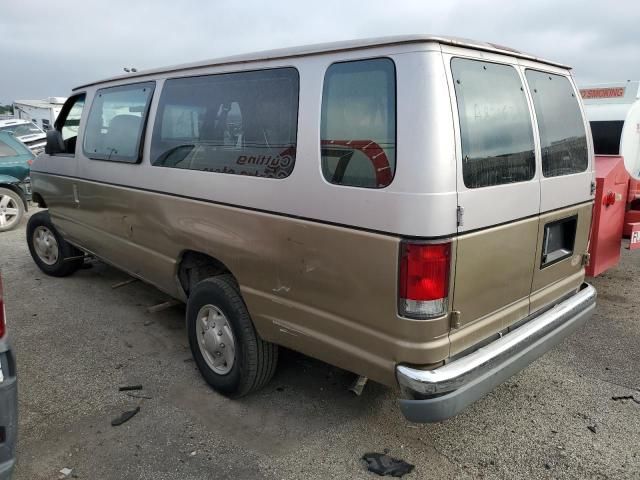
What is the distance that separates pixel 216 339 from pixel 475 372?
168 centimetres

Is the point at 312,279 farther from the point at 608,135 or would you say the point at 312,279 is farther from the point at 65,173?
the point at 608,135

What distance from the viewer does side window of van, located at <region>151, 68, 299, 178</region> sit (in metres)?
2.72

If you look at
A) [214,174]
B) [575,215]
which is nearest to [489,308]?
[575,215]

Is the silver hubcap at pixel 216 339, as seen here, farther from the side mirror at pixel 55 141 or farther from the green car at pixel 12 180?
the green car at pixel 12 180

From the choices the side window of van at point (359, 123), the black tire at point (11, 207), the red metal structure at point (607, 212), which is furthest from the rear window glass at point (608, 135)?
the black tire at point (11, 207)

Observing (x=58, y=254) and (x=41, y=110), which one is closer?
(x=58, y=254)

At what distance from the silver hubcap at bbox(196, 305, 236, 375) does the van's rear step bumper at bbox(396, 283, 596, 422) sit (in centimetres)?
132

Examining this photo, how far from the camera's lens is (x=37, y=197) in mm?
5773

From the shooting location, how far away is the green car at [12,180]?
867 centimetres

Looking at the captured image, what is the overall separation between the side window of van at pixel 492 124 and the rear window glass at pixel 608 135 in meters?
4.17

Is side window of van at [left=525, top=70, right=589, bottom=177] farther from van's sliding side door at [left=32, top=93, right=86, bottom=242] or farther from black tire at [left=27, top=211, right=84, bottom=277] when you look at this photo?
black tire at [left=27, top=211, right=84, bottom=277]

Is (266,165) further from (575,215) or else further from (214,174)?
(575,215)

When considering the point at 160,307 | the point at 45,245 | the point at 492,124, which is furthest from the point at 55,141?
the point at 492,124

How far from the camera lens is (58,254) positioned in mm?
5684
